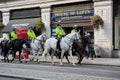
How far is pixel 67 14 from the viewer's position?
3284cm

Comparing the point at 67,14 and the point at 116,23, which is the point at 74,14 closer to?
the point at 67,14

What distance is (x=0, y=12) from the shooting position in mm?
39906

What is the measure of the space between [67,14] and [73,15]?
710mm

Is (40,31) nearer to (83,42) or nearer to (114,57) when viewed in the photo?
(114,57)

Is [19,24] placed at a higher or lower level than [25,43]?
higher

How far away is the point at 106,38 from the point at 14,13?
12639 mm

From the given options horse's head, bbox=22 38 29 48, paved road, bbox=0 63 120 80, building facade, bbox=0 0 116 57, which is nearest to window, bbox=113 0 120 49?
building facade, bbox=0 0 116 57

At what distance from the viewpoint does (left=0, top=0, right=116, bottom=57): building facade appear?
29.4 meters

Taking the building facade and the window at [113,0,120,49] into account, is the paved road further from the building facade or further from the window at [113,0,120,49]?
the building facade

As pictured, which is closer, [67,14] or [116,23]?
[116,23]

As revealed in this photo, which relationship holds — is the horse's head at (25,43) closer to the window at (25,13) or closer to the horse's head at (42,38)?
the horse's head at (42,38)

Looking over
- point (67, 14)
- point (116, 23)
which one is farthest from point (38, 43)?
point (67, 14)

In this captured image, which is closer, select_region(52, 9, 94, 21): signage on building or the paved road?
the paved road

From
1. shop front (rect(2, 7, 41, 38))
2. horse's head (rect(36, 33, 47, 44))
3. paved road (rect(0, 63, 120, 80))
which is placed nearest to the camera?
paved road (rect(0, 63, 120, 80))
